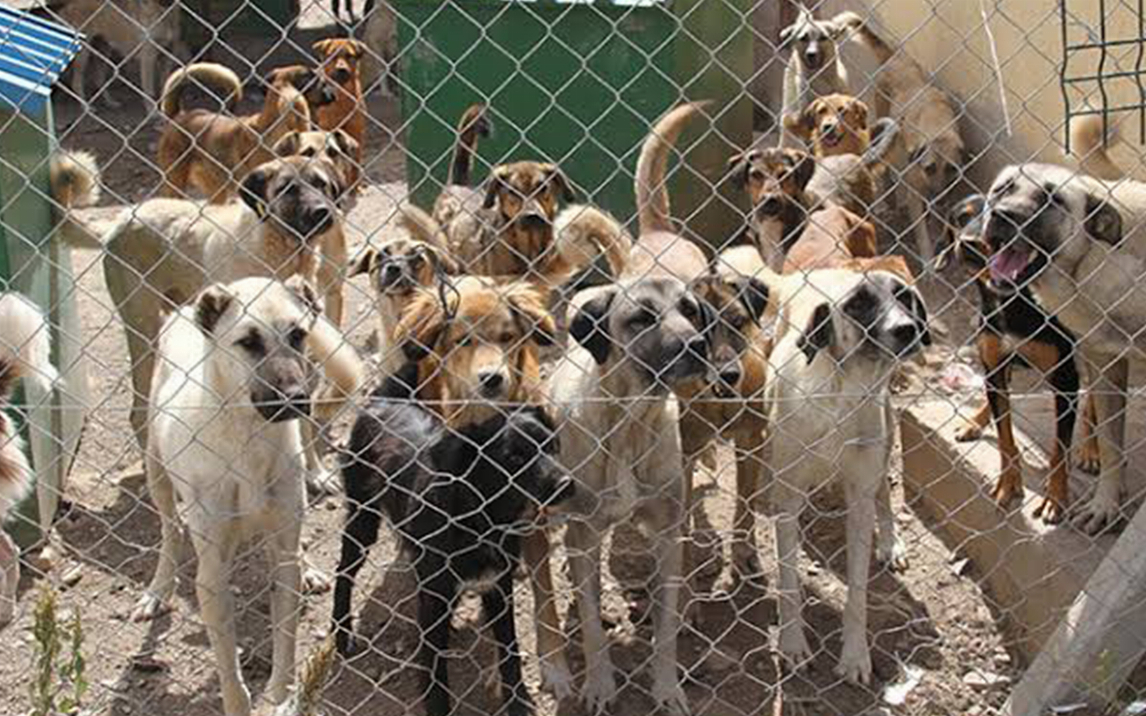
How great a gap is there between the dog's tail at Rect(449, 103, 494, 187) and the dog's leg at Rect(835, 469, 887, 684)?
337 cm

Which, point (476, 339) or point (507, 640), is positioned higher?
point (476, 339)

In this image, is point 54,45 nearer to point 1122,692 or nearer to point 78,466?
point 78,466

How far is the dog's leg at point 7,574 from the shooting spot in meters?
5.04

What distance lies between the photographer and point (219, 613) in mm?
4570

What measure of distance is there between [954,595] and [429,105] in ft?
15.1

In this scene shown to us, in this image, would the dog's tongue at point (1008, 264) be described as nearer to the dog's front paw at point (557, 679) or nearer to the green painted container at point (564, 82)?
the dog's front paw at point (557, 679)

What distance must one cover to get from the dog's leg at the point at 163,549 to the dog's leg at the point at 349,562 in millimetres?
598

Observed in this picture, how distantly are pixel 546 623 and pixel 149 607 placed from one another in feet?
4.63

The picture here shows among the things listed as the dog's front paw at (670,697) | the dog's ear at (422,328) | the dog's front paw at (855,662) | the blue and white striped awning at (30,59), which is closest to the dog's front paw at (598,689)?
the dog's front paw at (670,697)

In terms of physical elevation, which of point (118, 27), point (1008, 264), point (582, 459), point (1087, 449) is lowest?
point (118, 27)

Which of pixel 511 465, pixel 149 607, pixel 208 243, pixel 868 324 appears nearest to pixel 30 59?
pixel 208 243

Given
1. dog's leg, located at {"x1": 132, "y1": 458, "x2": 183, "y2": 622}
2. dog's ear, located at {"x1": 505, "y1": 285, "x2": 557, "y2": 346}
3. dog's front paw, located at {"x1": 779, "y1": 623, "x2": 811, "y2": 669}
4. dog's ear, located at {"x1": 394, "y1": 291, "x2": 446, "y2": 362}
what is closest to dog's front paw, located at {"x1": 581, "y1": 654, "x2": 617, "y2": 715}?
dog's front paw, located at {"x1": 779, "y1": 623, "x2": 811, "y2": 669}

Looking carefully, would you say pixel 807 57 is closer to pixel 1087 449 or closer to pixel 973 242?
pixel 973 242

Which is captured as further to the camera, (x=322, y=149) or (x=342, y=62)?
(x=342, y=62)
